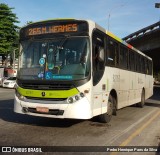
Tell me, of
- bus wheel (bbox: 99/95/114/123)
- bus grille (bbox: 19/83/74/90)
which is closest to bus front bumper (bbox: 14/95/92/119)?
bus grille (bbox: 19/83/74/90)

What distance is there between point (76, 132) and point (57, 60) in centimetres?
210

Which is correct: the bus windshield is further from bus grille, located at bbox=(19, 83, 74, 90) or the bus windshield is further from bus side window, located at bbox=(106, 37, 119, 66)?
bus side window, located at bbox=(106, 37, 119, 66)

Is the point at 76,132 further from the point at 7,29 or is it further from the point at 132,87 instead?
the point at 7,29

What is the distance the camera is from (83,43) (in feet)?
31.7

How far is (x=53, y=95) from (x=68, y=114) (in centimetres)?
68

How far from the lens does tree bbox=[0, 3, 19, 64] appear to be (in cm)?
6481

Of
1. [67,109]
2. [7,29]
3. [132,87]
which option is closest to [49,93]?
[67,109]

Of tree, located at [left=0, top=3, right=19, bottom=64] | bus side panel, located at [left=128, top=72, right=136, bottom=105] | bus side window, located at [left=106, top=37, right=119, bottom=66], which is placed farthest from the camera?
tree, located at [left=0, top=3, right=19, bottom=64]

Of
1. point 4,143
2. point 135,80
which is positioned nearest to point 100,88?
point 4,143

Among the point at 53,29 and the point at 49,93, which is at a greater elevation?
the point at 53,29

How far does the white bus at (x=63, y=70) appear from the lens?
935cm

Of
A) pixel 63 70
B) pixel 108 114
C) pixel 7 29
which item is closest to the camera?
pixel 63 70

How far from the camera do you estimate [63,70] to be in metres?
9.45

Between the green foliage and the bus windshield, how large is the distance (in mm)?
55218
